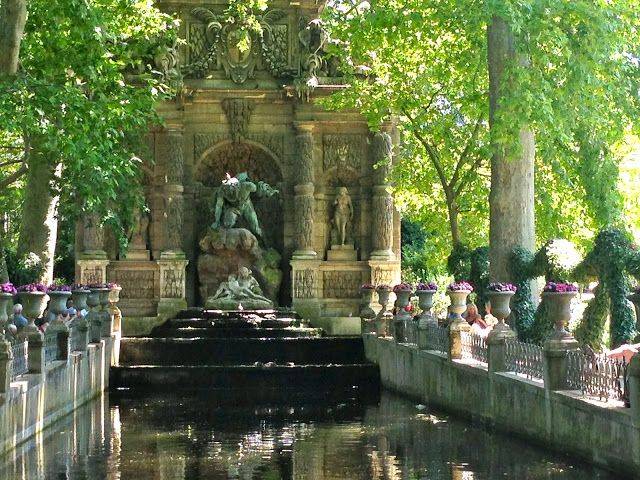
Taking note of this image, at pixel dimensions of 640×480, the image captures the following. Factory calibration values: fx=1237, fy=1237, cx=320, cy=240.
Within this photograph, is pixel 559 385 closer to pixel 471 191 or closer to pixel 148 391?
pixel 148 391

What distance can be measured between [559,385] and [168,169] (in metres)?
17.5

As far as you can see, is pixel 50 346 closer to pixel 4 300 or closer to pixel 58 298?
pixel 58 298

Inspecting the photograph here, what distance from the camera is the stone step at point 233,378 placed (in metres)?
23.5

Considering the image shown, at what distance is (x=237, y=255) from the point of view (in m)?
29.9

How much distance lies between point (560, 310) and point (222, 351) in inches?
478

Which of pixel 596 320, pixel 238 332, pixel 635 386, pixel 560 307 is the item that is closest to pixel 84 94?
pixel 238 332

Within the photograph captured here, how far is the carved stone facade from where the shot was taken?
30.0 m

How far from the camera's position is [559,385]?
46.4 ft

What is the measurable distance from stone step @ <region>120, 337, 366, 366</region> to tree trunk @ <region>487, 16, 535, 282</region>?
4.92 meters

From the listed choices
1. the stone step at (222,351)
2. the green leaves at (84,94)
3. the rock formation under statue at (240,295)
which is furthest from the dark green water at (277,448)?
the rock formation under statue at (240,295)

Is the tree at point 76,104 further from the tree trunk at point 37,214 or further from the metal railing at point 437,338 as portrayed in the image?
the metal railing at point 437,338

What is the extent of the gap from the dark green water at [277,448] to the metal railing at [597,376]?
81 centimetres

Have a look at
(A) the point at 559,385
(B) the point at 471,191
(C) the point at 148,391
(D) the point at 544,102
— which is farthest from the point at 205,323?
(A) the point at 559,385

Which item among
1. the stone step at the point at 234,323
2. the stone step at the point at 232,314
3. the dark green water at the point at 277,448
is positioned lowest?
the dark green water at the point at 277,448
